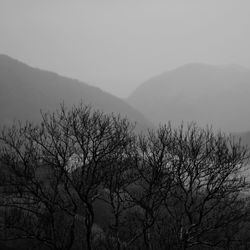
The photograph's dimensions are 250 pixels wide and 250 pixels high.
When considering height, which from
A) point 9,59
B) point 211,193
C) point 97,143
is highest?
point 9,59

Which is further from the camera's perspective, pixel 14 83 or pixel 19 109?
pixel 14 83

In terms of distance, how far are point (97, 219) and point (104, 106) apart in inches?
5561

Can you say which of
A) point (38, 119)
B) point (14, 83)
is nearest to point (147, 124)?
point (38, 119)

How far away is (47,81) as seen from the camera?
557 ft

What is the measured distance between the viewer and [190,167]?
1644 centimetres

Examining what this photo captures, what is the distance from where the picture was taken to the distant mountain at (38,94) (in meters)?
140

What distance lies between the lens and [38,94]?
153625 mm

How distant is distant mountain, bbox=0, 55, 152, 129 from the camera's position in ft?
460

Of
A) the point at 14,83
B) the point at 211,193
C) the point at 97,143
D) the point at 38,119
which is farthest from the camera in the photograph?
the point at 14,83

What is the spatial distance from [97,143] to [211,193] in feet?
19.7

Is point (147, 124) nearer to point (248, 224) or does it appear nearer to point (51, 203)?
point (248, 224)

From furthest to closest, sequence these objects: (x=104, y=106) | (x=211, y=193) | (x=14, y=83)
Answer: (x=104, y=106)
(x=14, y=83)
(x=211, y=193)

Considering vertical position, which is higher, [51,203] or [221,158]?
[221,158]

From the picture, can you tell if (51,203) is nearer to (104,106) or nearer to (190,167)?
(190,167)
